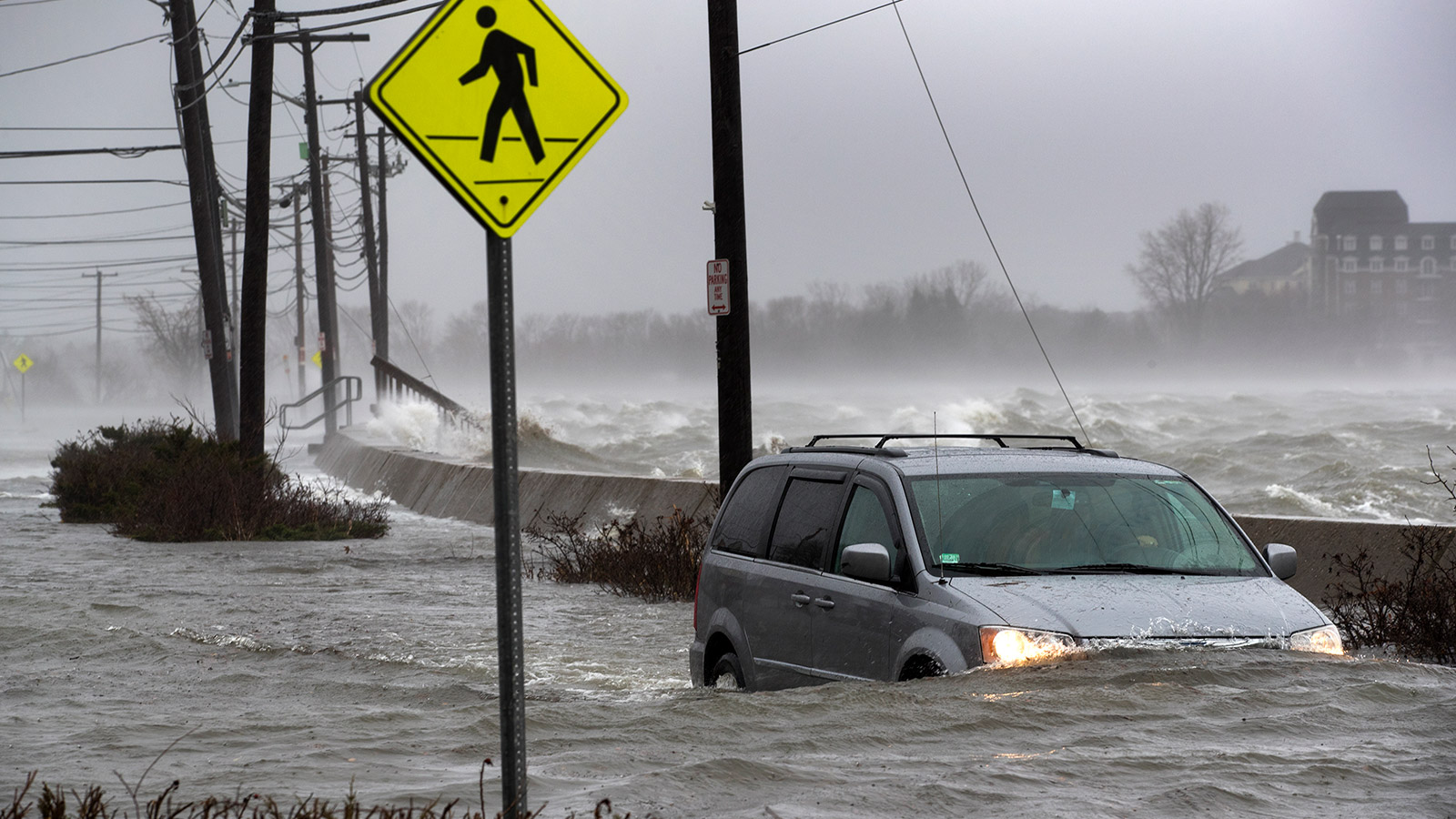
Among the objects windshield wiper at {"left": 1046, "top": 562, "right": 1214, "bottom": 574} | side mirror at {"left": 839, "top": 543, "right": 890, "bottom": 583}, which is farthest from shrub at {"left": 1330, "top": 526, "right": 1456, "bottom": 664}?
side mirror at {"left": 839, "top": 543, "right": 890, "bottom": 583}

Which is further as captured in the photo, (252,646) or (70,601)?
(70,601)

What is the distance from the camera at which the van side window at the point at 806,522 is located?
302 inches

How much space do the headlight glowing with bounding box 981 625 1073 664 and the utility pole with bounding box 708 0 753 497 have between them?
751 cm

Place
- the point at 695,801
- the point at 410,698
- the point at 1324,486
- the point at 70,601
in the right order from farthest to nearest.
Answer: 1. the point at 1324,486
2. the point at 70,601
3. the point at 410,698
4. the point at 695,801

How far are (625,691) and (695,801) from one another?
3.88 m

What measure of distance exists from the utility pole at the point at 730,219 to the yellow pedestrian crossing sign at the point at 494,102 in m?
8.72

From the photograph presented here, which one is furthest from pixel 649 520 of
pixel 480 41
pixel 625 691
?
pixel 480 41

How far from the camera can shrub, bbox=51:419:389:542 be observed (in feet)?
63.8

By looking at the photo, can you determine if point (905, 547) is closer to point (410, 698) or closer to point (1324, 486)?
point (410, 698)

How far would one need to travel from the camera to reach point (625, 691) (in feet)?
30.0

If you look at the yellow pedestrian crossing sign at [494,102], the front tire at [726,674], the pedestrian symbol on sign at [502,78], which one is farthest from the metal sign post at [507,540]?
the front tire at [726,674]

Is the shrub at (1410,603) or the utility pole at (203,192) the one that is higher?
the utility pole at (203,192)

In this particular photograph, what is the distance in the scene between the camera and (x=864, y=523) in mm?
7500

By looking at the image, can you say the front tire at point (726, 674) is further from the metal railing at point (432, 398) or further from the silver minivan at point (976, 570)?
the metal railing at point (432, 398)
